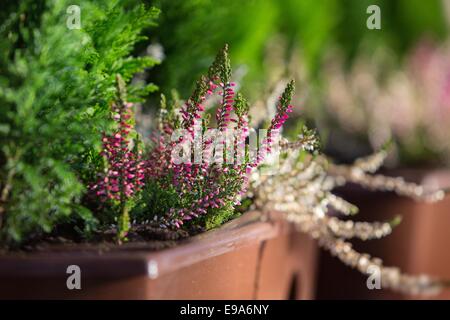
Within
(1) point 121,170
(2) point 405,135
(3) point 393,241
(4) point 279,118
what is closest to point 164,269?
(1) point 121,170

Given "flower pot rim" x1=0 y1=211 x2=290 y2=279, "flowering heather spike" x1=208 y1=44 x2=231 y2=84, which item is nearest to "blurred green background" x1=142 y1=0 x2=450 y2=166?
"flowering heather spike" x1=208 y1=44 x2=231 y2=84

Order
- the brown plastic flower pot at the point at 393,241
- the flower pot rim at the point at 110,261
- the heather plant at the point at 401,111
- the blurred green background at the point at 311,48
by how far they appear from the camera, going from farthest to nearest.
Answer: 1. the heather plant at the point at 401,111
2. the brown plastic flower pot at the point at 393,241
3. the blurred green background at the point at 311,48
4. the flower pot rim at the point at 110,261

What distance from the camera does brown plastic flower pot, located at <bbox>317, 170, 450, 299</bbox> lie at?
1.79 m

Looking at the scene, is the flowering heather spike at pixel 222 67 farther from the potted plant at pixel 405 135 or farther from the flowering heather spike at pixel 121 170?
the potted plant at pixel 405 135

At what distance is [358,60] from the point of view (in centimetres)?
333

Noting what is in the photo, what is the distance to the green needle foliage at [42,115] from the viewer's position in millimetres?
800

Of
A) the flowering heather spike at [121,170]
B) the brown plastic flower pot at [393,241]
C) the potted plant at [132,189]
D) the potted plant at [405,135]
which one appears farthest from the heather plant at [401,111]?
the flowering heather spike at [121,170]

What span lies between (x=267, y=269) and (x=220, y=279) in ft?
0.78

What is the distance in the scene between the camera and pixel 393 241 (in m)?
1.84

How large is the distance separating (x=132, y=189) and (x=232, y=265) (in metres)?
0.20

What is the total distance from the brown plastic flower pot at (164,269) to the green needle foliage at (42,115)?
0.06 m

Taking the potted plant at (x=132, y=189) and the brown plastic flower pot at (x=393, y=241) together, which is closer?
the potted plant at (x=132, y=189)

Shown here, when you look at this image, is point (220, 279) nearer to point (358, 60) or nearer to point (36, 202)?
point (36, 202)
